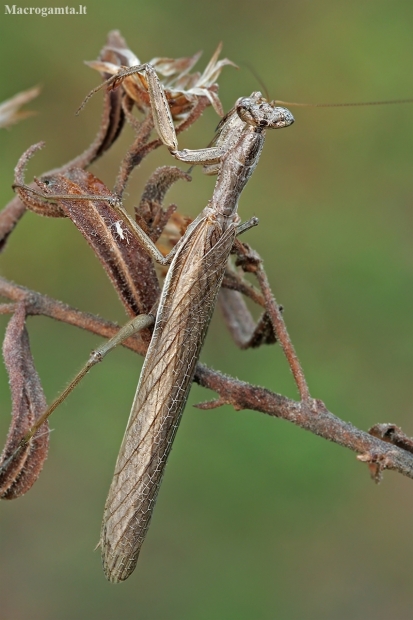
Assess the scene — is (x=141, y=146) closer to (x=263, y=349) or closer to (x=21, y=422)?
(x=21, y=422)

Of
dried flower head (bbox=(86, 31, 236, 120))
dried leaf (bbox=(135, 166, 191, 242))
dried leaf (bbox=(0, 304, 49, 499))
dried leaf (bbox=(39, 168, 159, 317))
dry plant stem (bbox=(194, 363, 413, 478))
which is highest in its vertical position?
dried flower head (bbox=(86, 31, 236, 120))

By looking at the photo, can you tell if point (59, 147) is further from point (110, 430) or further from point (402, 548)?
point (402, 548)

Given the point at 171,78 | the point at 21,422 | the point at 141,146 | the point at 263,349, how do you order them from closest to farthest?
the point at 21,422
the point at 141,146
the point at 171,78
the point at 263,349

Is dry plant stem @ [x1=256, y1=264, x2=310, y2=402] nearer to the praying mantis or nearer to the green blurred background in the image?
the praying mantis

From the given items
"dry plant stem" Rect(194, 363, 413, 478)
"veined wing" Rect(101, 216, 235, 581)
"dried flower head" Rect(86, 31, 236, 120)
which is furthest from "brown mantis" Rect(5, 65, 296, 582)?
"dry plant stem" Rect(194, 363, 413, 478)

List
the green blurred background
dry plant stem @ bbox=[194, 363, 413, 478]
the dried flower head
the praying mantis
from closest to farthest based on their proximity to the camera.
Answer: dry plant stem @ bbox=[194, 363, 413, 478], the praying mantis, the dried flower head, the green blurred background

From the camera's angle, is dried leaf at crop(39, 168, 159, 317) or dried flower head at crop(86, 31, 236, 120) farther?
dried flower head at crop(86, 31, 236, 120)

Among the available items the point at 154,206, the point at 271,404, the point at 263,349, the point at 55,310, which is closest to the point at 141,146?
the point at 154,206
